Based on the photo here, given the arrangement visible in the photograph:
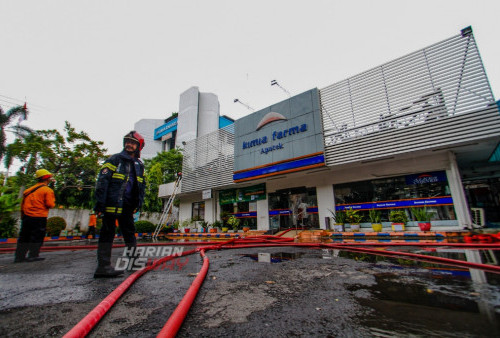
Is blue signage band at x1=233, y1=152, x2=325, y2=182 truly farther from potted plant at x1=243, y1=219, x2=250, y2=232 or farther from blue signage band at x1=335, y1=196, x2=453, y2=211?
potted plant at x1=243, y1=219, x2=250, y2=232

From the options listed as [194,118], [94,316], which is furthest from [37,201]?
[194,118]

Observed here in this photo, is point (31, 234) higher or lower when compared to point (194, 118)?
lower

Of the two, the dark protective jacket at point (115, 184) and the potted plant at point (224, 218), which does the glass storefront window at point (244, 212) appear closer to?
the potted plant at point (224, 218)

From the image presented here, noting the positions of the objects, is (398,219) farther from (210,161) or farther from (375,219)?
(210,161)

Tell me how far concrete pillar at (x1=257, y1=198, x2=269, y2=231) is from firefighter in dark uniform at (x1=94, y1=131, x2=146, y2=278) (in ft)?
33.7

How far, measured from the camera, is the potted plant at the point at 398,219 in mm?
8479

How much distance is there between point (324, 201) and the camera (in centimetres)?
1103

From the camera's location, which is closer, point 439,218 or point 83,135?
point 439,218

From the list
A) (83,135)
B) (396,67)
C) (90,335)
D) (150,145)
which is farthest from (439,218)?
(150,145)

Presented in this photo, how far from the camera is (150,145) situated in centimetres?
4366

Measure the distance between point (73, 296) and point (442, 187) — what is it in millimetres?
11233

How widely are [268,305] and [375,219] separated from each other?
30.8ft

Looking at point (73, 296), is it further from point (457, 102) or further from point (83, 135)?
point (83, 135)

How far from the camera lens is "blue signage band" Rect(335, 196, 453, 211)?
8282 millimetres
